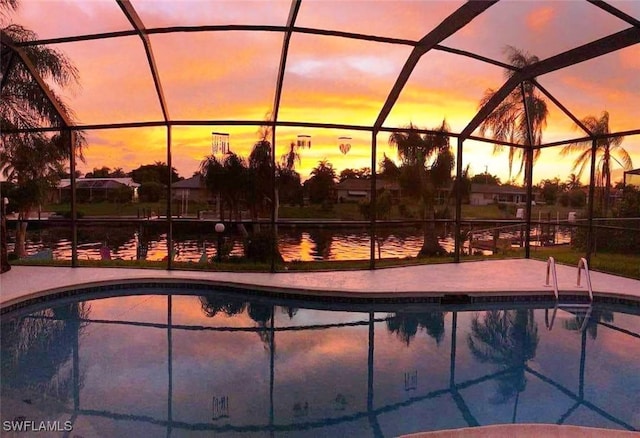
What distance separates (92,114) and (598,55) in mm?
8823

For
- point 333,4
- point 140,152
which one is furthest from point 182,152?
point 333,4

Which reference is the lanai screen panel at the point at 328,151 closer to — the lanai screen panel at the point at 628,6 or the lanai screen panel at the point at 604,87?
the lanai screen panel at the point at 604,87

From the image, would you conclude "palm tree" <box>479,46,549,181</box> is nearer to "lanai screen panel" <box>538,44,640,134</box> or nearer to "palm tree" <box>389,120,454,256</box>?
"lanai screen panel" <box>538,44,640,134</box>

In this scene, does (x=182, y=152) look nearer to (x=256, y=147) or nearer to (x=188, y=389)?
(x=256, y=147)

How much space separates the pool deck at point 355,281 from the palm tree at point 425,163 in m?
3.68

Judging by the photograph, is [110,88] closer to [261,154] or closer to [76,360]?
[261,154]

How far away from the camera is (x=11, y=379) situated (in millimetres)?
4305

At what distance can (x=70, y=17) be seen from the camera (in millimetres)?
6391

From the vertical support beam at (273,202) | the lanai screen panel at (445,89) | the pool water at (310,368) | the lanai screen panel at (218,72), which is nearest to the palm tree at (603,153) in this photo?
the lanai screen panel at (445,89)

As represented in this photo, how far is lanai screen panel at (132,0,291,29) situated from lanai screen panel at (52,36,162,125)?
112cm

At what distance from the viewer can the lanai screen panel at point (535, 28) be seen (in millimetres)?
6109

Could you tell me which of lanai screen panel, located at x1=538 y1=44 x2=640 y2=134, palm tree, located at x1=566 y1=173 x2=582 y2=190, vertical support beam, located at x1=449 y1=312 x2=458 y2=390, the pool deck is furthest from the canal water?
vertical support beam, located at x1=449 y1=312 x2=458 y2=390

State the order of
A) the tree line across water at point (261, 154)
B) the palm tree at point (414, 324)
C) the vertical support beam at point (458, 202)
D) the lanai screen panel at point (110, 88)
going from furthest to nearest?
the vertical support beam at point (458, 202) < the tree line across water at point (261, 154) < the lanai screen panel at point (110, 88) < the palm tree at point (414, 324)

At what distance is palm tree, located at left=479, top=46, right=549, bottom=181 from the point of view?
9.18 m
